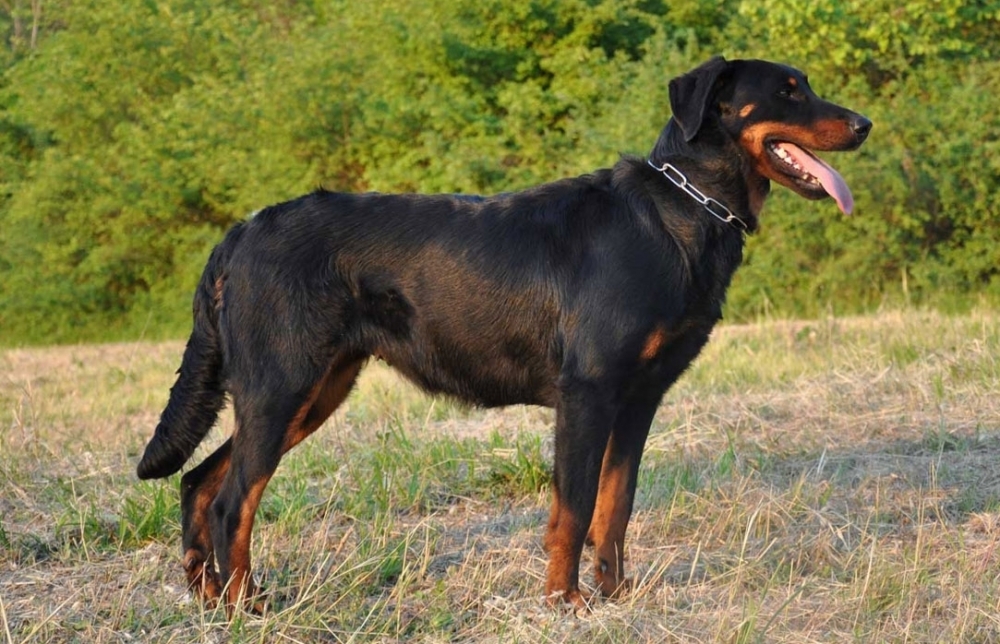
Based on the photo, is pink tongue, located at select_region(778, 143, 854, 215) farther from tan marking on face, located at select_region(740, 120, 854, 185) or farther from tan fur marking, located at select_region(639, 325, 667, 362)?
tan fur marking, located at select_region(639, 325, 667, 362)

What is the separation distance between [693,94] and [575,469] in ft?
4.91

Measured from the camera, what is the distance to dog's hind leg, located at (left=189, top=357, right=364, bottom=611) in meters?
4.60

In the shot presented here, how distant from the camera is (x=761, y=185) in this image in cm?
491

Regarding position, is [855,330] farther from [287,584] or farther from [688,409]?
[287,584]

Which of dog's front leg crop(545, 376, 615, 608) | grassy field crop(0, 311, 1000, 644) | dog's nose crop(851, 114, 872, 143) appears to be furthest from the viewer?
dog's nose crop(851, 114, 872, 143)

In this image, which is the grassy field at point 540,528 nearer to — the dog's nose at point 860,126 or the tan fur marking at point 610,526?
the tan fur marking at point 610,526

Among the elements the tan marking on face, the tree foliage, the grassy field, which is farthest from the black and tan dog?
the tree foliage

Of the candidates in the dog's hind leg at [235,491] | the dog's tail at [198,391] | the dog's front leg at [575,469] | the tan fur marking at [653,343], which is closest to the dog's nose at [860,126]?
the tan fur marking at [653,343]

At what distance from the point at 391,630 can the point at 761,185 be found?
7.22 ft

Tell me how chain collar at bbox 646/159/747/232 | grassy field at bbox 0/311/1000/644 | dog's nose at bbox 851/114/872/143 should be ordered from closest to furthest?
grassy field at bbox 0/311/1000/644, chain collar at bbox 646/159/747/232, dog's nose at bbox 851/114/872/143

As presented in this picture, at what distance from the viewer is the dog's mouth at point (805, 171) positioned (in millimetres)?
4801

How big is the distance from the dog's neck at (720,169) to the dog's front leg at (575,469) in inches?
36.4

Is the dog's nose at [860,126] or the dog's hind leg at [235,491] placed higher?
the dog's nose at [860,126]

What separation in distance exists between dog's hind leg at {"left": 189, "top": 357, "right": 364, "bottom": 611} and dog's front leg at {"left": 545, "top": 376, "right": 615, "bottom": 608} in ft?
2.99
